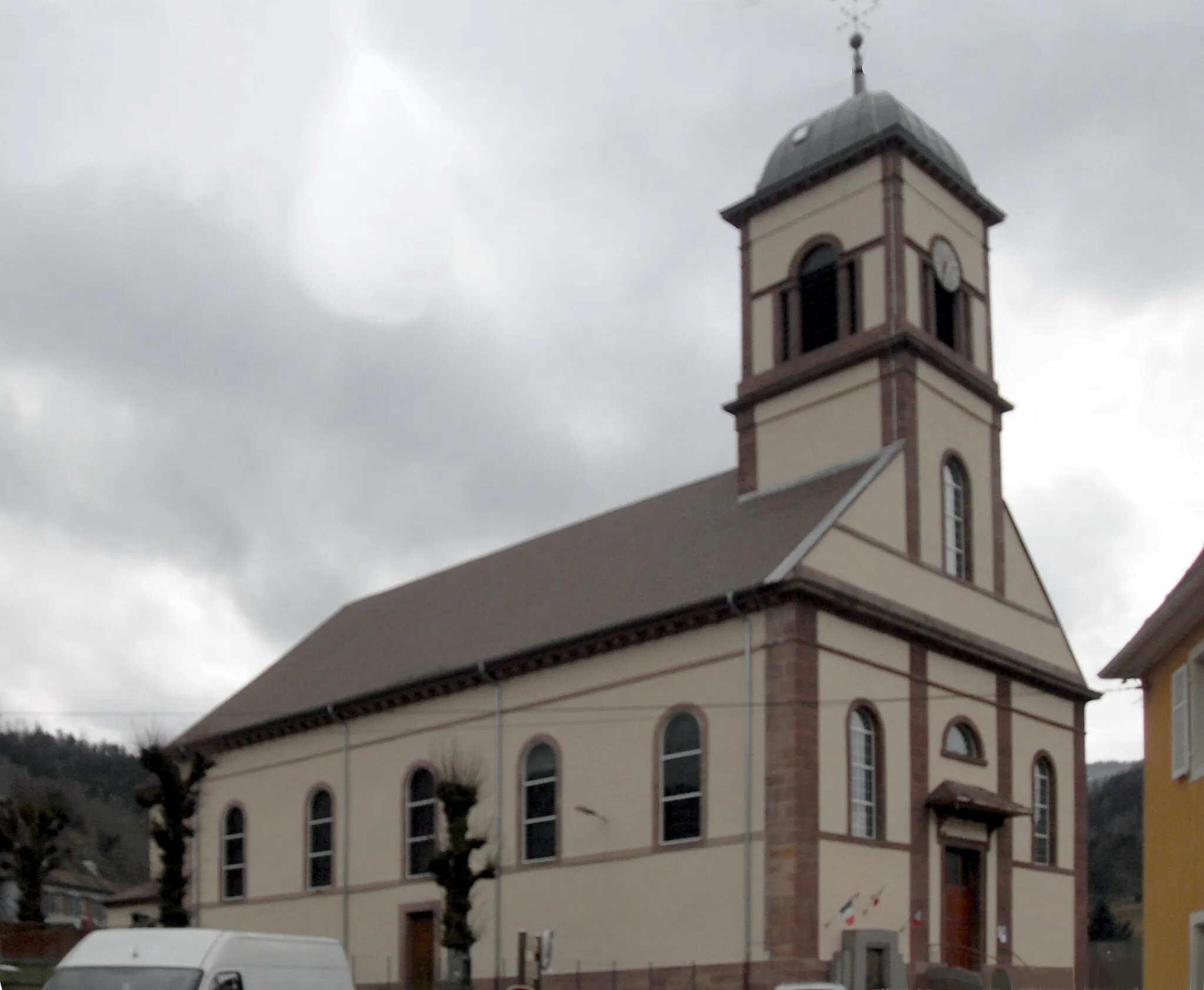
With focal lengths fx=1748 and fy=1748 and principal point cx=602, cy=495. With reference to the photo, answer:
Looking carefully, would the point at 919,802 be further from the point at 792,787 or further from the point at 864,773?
the point at 792,787

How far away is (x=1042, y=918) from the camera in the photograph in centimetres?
3744

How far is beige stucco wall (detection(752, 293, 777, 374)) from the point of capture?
39750mm

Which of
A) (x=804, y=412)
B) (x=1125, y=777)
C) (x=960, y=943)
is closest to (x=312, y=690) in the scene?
(x=804, y=412)

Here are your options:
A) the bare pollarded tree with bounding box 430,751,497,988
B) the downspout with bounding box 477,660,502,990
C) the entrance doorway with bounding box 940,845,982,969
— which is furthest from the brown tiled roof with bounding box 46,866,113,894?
the entrance doorway with bounding box 940,845,982,969

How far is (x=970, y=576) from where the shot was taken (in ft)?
124

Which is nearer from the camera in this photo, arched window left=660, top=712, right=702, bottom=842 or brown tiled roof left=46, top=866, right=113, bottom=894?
arched window left=660, top=712, right=702, bottom=842

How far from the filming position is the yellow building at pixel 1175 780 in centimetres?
2080

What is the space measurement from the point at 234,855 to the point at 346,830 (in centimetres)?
612

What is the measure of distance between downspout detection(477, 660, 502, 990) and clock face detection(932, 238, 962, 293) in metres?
13.4

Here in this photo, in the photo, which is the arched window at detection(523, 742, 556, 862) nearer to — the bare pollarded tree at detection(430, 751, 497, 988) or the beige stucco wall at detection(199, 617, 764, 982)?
the beige stucco wall at detection(199, 617, 764, 982)

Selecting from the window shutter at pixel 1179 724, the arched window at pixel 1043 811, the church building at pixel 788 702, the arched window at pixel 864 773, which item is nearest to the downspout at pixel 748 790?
the church building at pixel 788 702

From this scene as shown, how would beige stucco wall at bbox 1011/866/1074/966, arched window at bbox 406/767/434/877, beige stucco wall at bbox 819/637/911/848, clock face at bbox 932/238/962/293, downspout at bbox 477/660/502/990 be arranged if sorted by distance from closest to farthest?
beige stucco wall at bbox 819/637/911/848, beige stucco wall at bbox 1011/866/1074/966, downspout at bbox 477/660/502/990, clock face at bbox 932/238/962/293, arched window at bbox 406/767/434/877

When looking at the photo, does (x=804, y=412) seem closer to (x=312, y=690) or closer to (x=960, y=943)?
(x=960, y=943)

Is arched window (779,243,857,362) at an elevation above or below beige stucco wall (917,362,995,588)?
above
